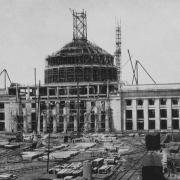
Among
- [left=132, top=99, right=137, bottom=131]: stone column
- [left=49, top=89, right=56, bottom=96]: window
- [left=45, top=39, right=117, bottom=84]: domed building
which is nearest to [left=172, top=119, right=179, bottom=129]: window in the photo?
[left=132, top=99, right=137, bottom=131]: stone column

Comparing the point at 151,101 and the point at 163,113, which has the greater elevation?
the point at 151,101

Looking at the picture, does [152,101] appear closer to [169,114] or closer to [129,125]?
[169,114]

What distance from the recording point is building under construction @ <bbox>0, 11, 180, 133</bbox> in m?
100

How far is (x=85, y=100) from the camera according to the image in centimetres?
10519

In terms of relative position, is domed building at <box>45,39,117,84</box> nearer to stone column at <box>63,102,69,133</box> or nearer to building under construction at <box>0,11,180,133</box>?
building under construction at <box>0,11,180,133</box>

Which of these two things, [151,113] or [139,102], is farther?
[139,102]

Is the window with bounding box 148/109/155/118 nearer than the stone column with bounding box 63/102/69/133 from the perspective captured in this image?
Yes

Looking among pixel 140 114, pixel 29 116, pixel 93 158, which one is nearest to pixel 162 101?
pixel 140 114

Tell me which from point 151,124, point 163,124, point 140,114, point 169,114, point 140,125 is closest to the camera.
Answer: point 169,114

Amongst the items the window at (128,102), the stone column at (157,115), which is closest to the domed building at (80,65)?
the window at (128,102)

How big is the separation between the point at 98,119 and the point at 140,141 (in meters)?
19.6

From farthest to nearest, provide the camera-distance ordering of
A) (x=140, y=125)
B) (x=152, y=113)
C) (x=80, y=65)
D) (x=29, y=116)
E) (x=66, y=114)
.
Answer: (x=80, y=65)
(x=29, y=116)
(x=66, y=114)
(x=140, y=125)
(x=152, y=113)

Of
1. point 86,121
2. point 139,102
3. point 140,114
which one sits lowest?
point 86,121

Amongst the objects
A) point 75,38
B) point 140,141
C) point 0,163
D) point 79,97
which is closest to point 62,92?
point 79,97
